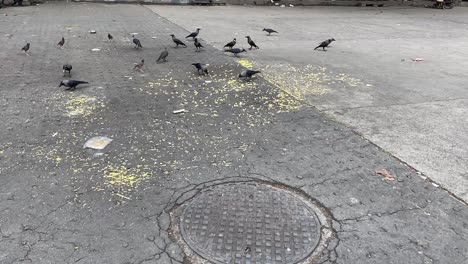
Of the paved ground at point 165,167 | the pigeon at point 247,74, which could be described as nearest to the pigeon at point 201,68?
the paved ground at point 165,167

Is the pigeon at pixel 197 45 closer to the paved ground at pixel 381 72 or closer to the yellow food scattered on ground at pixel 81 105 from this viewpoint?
the paved ground at pixel 381 72

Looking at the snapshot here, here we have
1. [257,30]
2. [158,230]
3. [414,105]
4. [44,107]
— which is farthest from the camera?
[257,30]

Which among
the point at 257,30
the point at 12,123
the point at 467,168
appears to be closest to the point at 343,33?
the point at 257,30

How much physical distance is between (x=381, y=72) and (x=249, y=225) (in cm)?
560

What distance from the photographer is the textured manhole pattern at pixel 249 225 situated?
8.84 feet

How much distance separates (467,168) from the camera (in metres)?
3.88

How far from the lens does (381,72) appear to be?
24.5 feet

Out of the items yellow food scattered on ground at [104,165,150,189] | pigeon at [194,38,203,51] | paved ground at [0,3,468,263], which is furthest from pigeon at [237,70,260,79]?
yellow food scattered on ground at [104,165,150,189]

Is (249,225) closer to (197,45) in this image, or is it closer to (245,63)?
(245,63)

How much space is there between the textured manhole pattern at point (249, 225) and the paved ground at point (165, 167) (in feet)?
0.55

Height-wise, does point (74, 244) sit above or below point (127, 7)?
below

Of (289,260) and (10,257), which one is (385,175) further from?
(10,257)

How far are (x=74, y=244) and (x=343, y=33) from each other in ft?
36.1

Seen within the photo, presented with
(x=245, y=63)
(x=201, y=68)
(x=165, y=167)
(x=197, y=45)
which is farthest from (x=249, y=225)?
(x=197, y=45)
